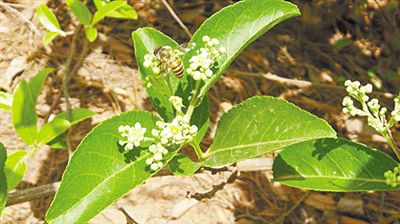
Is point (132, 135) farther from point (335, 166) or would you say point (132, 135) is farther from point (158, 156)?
point (335, 166)

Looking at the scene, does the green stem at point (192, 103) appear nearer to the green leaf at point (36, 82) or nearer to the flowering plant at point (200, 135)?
the flowering plant at point (200, 135)

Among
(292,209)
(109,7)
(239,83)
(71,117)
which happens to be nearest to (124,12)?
(109,7)

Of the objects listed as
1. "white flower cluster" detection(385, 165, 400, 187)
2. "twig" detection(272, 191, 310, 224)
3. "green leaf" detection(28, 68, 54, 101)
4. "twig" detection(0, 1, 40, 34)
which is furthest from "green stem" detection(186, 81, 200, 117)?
"twig" detection(0, 1, 40, 34)

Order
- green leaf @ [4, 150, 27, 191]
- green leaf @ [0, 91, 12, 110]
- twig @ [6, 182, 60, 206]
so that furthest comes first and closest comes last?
green leaf @ [0, 91, 12, 110] → green leaf @ [4, 150, 27, 191] → twig @ [6, 182, 60, 206]

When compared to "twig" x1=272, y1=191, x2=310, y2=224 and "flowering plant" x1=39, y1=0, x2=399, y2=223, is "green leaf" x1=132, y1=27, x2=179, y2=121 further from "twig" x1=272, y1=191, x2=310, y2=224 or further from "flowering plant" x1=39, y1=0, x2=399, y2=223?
"twig" x1=272, y1=191, x2=310, y2=224

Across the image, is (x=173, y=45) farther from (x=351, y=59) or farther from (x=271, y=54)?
(x=351, y=59)

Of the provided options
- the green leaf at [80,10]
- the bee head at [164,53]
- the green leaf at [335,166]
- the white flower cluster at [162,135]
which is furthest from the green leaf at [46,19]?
the green leaf at [335,166]
